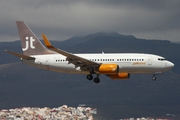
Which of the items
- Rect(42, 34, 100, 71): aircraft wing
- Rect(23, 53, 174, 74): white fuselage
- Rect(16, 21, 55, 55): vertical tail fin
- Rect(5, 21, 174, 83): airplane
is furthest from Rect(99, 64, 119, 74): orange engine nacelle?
Rect(16, 21, 55, 55): vertical tail fin

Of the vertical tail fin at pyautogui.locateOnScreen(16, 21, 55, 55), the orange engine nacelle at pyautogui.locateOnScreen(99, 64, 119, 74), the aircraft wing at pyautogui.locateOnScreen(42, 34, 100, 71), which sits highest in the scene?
the vertical tail fin at pyautogui.locateOnScreen(16, 21, 55, 55)

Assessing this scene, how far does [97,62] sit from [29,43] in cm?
1458

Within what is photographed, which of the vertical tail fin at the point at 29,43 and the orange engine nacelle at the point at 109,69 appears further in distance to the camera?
the vertical tail fin at the point at 29,43

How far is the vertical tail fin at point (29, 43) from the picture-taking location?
334ft

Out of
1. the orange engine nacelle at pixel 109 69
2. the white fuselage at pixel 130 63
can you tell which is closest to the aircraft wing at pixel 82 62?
the white fuselage at pixel 130 63

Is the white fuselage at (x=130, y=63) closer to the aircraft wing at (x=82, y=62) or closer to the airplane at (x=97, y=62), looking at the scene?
the airplane at (x=97, y=62)

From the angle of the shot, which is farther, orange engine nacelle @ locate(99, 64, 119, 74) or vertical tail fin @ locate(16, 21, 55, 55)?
vertical tail fin @ locate(16, 21, 55, 55)

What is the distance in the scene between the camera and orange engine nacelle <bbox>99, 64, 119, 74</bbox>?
9169 centimetres

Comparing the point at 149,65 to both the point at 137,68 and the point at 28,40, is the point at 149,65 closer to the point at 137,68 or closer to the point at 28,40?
the point at 137,68

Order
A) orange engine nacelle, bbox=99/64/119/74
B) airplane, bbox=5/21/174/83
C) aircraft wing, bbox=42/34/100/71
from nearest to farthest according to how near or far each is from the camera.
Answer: orange engine nacelle, bbox=99/64/119/74 → airplane, bbox=5/21/174/83 → aircraft wing, bbox=42/34/100/71

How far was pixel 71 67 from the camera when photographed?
9712cm

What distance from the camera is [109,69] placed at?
9194 centimetres

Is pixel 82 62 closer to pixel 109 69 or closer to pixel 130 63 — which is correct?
pixel 109 69

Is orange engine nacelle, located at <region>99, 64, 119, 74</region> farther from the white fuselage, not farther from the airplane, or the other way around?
the white fuselage
